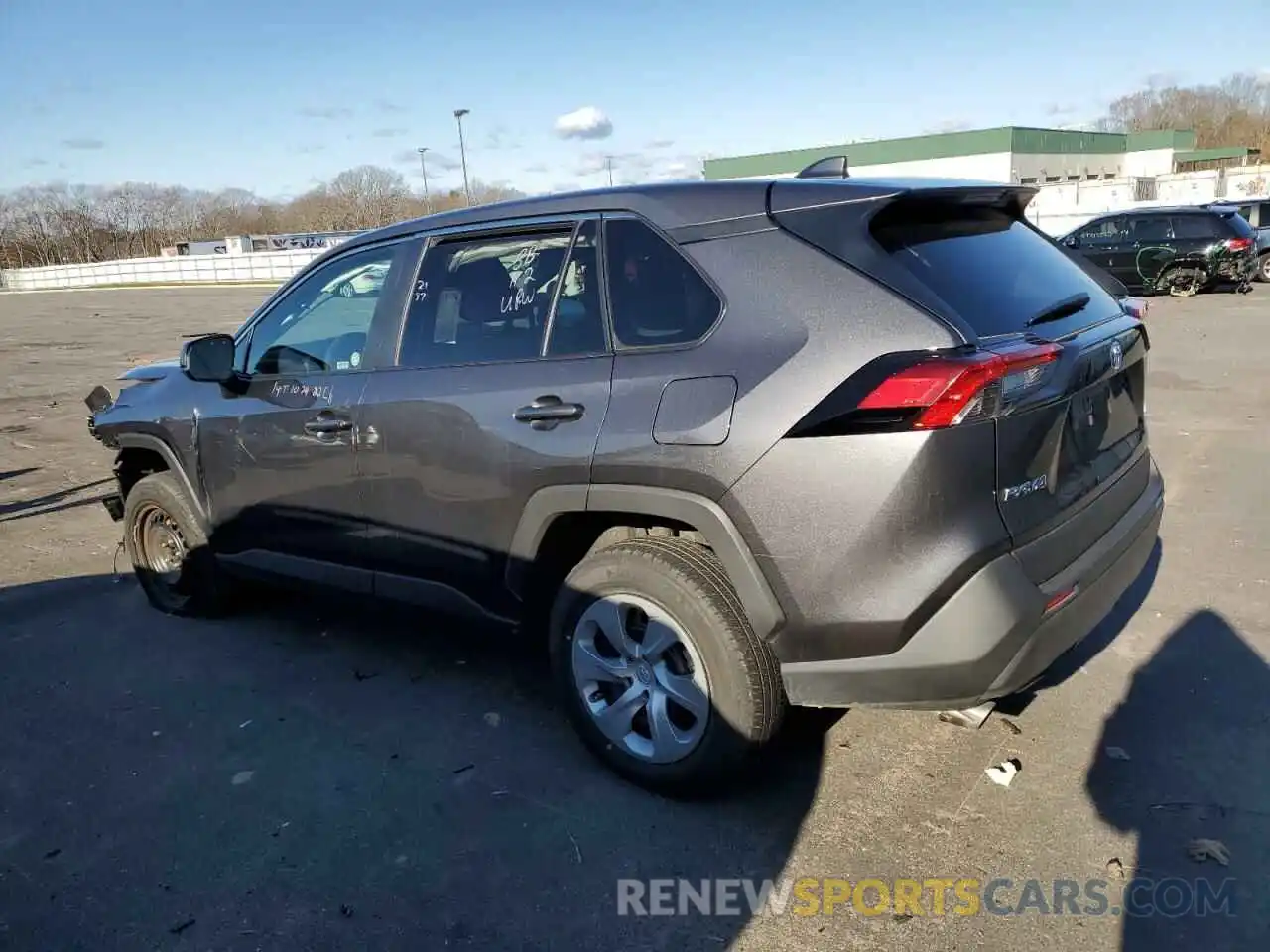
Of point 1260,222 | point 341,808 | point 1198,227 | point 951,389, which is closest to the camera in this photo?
point 951,389

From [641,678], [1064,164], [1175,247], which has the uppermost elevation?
[1064,164]

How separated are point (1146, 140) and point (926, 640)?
9187cm

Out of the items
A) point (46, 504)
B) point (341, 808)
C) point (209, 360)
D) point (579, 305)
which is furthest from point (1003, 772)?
point (46, 504)

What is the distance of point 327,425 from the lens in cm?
377

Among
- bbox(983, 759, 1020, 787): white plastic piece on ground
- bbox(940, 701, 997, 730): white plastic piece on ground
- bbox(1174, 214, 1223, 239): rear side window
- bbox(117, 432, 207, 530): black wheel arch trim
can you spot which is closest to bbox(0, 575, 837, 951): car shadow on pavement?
bbox(940, 701, 997, 730): white plastic piece on ground

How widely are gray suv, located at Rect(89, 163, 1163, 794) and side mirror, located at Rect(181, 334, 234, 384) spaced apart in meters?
0.44

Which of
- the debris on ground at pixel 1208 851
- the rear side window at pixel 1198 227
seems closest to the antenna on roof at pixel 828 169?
the debris on ground at pixel 1208 851

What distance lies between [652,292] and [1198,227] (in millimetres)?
18634

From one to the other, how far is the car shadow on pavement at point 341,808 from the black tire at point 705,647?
140mm

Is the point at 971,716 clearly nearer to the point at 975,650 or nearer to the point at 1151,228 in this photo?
the point at 975,650

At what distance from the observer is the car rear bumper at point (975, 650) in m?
2.52

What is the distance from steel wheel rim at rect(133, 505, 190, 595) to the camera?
4898 millimetres

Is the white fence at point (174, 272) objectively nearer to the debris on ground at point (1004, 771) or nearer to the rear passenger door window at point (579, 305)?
the rear passenger door window at point (579, 305)

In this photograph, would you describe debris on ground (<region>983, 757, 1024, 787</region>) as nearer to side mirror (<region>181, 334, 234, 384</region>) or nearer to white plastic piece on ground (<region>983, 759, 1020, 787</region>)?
white plastic piece on ground (<region>983, 759, 1020, 787</region>)
